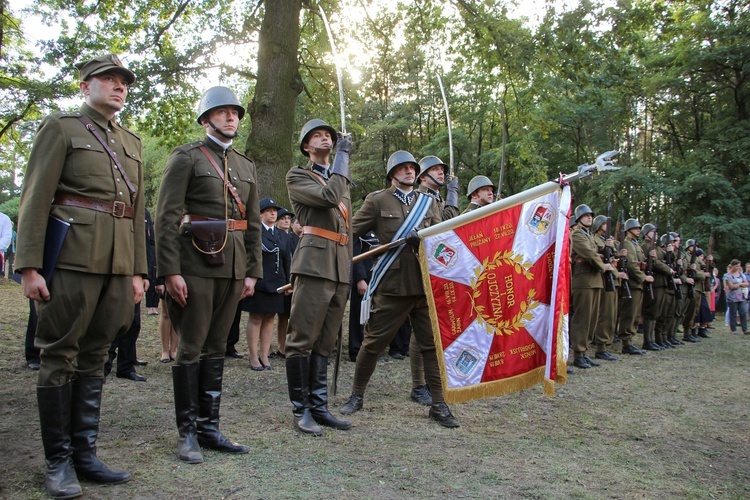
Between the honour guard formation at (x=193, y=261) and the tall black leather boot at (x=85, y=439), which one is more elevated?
the honour guard formation at (x=193, y=261)

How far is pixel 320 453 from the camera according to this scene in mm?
3957

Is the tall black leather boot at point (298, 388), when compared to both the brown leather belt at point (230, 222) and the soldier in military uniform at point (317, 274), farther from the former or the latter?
the brown leather belt at point (230, 222)

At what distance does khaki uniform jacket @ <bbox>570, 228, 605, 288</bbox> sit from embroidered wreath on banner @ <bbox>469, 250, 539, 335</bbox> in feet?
15.1

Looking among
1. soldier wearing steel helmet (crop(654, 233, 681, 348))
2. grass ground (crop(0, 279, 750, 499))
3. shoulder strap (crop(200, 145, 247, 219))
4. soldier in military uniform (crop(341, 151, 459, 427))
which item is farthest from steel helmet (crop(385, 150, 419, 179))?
soldier wearing steel helmet (crop(654, 233, 681, 348))

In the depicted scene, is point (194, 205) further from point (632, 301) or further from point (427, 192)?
point (632, 301)

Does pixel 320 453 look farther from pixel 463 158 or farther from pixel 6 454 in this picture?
pixel 463 158

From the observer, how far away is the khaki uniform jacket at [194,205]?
3.68 m

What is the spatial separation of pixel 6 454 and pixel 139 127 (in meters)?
13.0

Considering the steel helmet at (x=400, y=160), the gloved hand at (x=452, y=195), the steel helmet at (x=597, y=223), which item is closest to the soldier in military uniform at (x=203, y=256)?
the steel helmet at (x=400, y=160)

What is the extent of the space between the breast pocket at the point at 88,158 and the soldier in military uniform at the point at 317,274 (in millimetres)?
1585

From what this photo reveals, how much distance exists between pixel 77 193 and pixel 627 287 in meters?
9.23

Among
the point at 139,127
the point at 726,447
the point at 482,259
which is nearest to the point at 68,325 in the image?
the point at 482,259

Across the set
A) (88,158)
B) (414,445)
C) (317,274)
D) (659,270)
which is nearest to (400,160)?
(317,274)

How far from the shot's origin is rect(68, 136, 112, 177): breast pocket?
10.5ft
